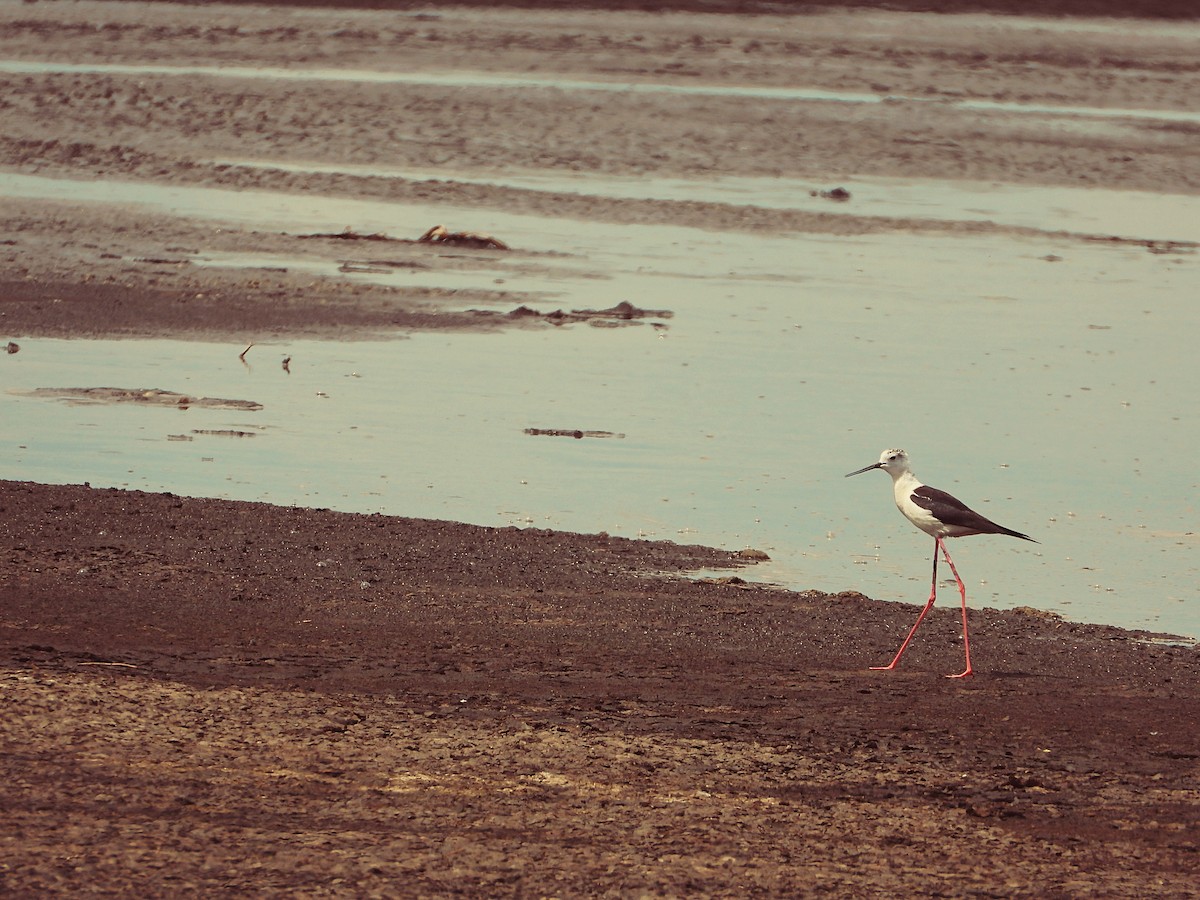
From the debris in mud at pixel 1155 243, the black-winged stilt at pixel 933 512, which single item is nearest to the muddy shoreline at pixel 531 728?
the black-winged stilt at pixel 933 512

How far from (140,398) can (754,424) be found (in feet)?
12.0

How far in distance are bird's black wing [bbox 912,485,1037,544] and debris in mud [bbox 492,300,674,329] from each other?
7.52 metres

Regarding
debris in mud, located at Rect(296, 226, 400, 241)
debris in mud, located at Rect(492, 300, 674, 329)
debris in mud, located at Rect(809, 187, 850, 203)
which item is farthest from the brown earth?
debris in mud, located at Rect(809, 187, 850, 203)

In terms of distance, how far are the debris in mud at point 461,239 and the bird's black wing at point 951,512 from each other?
1136 centimetres

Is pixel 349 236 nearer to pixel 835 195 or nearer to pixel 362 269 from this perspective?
pixel 362 269

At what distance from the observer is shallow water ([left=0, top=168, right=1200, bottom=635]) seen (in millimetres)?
10828

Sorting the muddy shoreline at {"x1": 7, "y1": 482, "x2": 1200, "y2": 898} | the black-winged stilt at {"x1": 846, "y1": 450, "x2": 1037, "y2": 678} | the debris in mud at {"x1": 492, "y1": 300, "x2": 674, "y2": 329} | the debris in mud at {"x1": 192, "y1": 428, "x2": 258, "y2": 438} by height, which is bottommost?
the muddy shoreline at {"x1": 7, "y1": 482, "x2": 1200, "y2": 898}

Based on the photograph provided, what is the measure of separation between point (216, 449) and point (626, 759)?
5.54 m

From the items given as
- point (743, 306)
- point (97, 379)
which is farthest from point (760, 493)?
point (743, 306)

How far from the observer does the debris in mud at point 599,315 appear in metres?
16.3

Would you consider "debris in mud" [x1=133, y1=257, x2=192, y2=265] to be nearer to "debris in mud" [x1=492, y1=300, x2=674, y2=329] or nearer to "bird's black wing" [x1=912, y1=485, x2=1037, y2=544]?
"debris in mud" [x1=492, y1=300, x2=674, y2=329]

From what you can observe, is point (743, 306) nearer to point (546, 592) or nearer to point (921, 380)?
point (921, 380)

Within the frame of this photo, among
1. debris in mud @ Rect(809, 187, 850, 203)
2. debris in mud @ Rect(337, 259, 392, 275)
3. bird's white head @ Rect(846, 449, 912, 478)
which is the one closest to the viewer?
bird's white head @ Rect(846, 449, 912, 478)

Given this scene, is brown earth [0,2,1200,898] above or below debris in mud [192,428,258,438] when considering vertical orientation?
below
